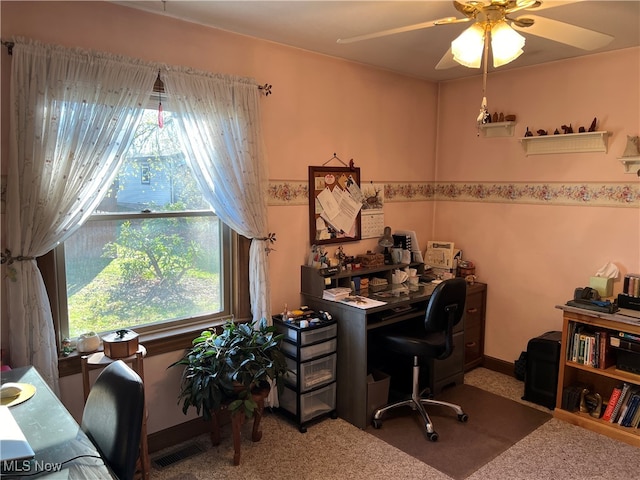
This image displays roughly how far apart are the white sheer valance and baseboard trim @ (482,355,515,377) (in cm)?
297

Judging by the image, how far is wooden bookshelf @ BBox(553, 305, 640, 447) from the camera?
2.80 meters

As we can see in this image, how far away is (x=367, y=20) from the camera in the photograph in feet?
8.44

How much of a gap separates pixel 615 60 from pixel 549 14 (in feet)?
3.35

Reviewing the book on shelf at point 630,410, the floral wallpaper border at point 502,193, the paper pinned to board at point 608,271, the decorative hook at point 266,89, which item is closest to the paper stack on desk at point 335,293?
the floral wallpaper border at point 502,193

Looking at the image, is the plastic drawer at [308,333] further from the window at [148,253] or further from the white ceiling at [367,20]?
the white ceiling at [367,20]

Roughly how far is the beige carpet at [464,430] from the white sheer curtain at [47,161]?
2.01m

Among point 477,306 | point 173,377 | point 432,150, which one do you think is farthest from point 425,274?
point 173,377

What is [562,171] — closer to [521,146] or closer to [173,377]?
[521,146]

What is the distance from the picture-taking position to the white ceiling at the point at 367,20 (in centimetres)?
236

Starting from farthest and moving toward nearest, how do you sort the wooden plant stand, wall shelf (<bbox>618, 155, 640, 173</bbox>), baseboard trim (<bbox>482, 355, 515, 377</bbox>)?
1. baseboard trim (<bbox>482, 355, 515, 377</bbox>)
2. wall shelf (<bbox>618, 155, 640, 173</bbox>)
3. the wooden plant stand

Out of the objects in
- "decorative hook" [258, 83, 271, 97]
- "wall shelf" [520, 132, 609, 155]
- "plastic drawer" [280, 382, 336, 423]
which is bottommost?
"plastic drawer" [280, 382, 336, 423]

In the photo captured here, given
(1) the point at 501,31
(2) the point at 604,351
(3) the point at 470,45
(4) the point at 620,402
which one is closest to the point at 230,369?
(3) the point at 470,45

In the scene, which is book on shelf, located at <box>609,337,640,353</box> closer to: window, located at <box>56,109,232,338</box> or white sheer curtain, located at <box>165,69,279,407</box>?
white sheer curtain, located at <box>165,69,279,407</box>

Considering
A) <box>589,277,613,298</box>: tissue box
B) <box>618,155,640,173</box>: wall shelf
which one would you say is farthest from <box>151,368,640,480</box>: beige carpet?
<box>618,155,640,173</box>: wall shelf
